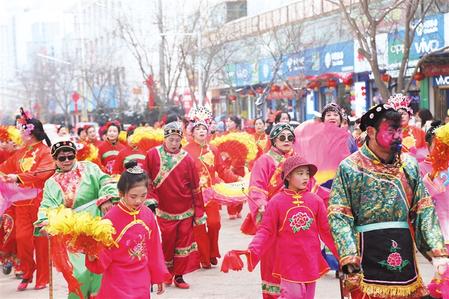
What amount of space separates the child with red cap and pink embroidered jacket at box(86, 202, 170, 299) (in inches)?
34.4

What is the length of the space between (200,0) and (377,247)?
27043 mm

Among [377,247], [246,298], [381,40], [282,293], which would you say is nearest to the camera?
[377,247]

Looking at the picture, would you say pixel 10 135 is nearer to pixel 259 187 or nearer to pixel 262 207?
pixel 259 187

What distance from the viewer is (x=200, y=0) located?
3158 centimetres

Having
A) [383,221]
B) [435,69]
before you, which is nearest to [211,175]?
[383,221]

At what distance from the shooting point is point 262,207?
7.84 meters

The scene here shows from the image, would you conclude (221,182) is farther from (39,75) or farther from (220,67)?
(39,75)

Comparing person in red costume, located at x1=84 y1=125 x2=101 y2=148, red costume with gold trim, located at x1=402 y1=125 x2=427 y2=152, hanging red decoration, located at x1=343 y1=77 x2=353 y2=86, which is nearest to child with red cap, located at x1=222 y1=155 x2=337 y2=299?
red costume with gold trim, located at x1=402 y1=125 x2=427 y2=152

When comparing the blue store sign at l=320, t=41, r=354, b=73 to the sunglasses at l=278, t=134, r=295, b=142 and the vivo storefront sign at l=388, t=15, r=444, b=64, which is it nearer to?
the vivo storefront sign at l=388, t=15, r=444, b=64

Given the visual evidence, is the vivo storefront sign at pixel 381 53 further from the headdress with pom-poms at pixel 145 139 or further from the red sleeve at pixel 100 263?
the red sleeve at pixel 100 263

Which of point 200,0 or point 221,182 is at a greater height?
point 200,0

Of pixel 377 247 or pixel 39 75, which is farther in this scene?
pixel 39 75

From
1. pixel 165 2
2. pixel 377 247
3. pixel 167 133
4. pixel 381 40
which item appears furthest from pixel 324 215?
pixel 165 2

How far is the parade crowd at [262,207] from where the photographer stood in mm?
5230
